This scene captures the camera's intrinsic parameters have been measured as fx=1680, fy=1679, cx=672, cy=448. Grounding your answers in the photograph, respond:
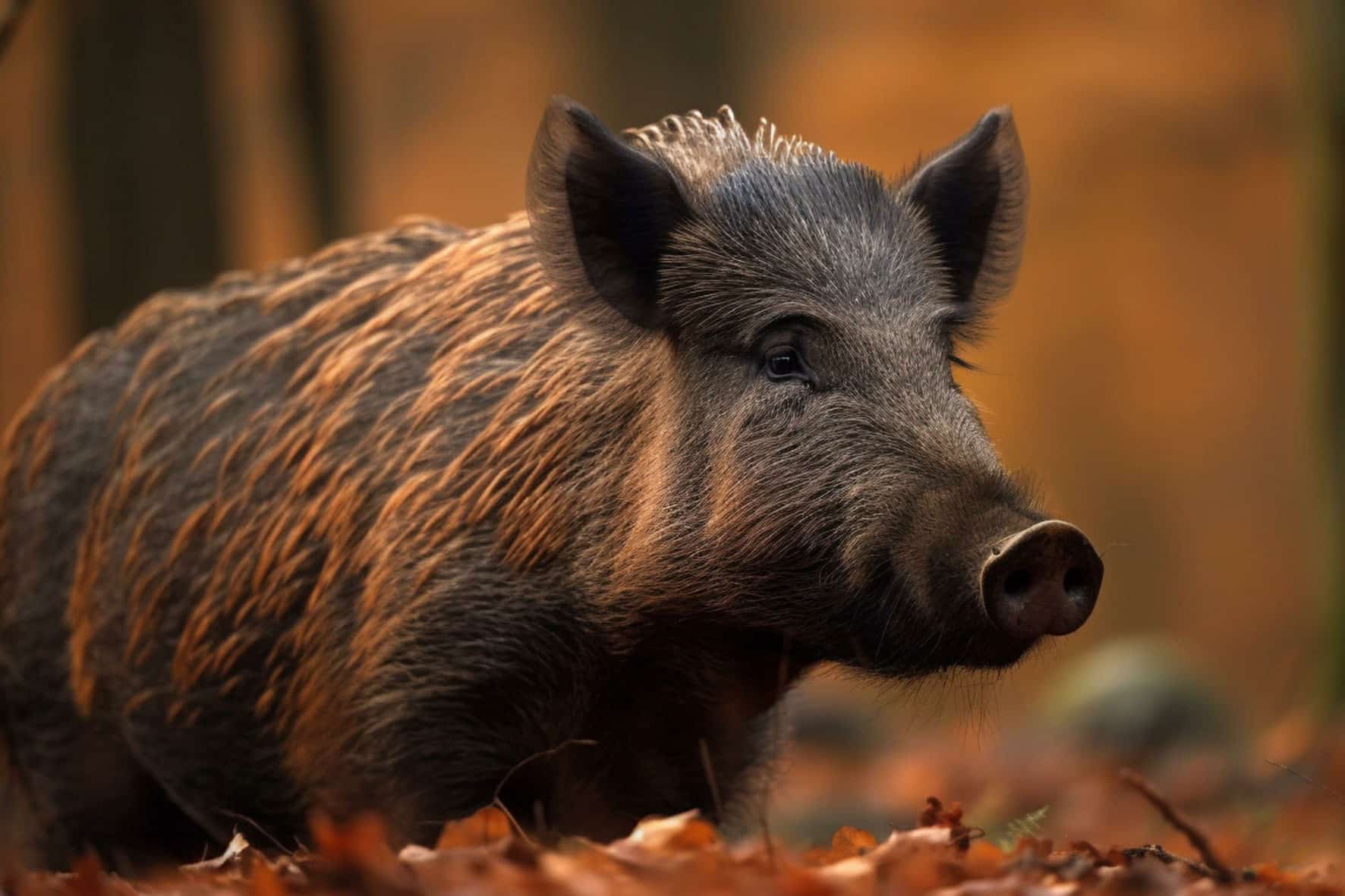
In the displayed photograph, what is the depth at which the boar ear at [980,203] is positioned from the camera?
4.69 metres

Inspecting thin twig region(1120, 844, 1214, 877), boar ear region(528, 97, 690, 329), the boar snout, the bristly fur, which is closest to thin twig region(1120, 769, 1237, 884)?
thin twig region(1120, 844, 1214, 877)

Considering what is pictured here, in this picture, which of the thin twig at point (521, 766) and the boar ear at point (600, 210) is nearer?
the thin twig at point (521, 766)

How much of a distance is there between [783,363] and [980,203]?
0.95 meters

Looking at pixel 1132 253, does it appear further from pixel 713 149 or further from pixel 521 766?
pixel 521 766

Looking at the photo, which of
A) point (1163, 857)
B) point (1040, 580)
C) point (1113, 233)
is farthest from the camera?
point (1113, 233)

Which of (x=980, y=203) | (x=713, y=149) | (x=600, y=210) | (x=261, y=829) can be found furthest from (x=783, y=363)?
(x=261, y=829)

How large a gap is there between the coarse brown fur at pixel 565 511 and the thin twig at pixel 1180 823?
586mm

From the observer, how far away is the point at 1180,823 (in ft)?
10.5

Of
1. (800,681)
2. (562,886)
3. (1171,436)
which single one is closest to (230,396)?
(800,681)

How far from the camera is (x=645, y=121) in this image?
10461 millimetres

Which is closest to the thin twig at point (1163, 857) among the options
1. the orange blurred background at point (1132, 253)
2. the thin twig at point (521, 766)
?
the thin twig at point (521, 766)

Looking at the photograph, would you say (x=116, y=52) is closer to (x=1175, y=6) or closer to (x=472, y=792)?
(x=472, y=792)

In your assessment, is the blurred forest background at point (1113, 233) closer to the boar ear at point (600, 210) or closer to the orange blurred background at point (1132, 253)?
the orange blurred background at point (1132, 253)

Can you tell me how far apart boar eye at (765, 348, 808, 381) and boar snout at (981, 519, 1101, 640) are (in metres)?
0.89
